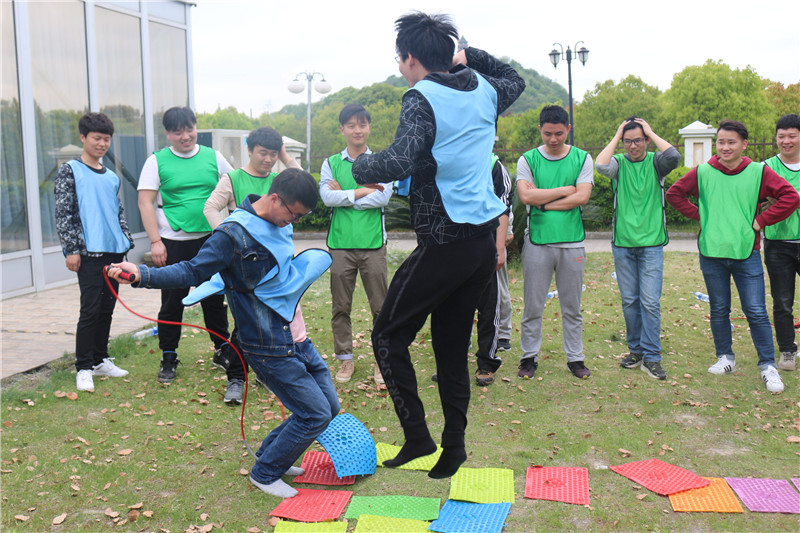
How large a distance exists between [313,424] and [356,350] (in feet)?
9.82

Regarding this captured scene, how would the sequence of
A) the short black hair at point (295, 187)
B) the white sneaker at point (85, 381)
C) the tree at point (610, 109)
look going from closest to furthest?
the short black hair at point (295, 187)
the white sneaker at point (85, 381)
the tree at point (610, 109)

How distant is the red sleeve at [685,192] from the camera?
18.4ft

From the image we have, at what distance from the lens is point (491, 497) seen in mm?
3562

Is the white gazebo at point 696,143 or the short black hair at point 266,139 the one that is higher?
the white gazebo at point 696,143

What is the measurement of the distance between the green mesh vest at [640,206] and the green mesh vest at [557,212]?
39 cm

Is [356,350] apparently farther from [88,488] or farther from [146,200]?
[88,488]

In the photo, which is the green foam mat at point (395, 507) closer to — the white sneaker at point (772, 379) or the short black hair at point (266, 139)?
the short black hair at point (266, 139)

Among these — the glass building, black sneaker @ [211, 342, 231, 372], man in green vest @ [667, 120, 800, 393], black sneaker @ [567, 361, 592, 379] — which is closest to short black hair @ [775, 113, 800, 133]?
man in green vest @ [667, 120, 800, 393]

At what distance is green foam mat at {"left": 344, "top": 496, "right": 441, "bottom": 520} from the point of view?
3388 mm

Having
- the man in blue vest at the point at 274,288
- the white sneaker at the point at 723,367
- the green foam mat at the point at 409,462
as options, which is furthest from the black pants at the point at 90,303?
the white sneaker at the point at 723,367

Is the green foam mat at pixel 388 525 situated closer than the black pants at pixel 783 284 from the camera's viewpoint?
Yes

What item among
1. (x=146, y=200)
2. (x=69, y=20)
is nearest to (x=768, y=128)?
(x=69, y=20)


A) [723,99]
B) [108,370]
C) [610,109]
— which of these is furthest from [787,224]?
[610,109]

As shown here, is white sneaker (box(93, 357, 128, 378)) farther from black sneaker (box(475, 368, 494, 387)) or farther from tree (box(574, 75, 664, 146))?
tree (box(574, 75, 664, 146))
